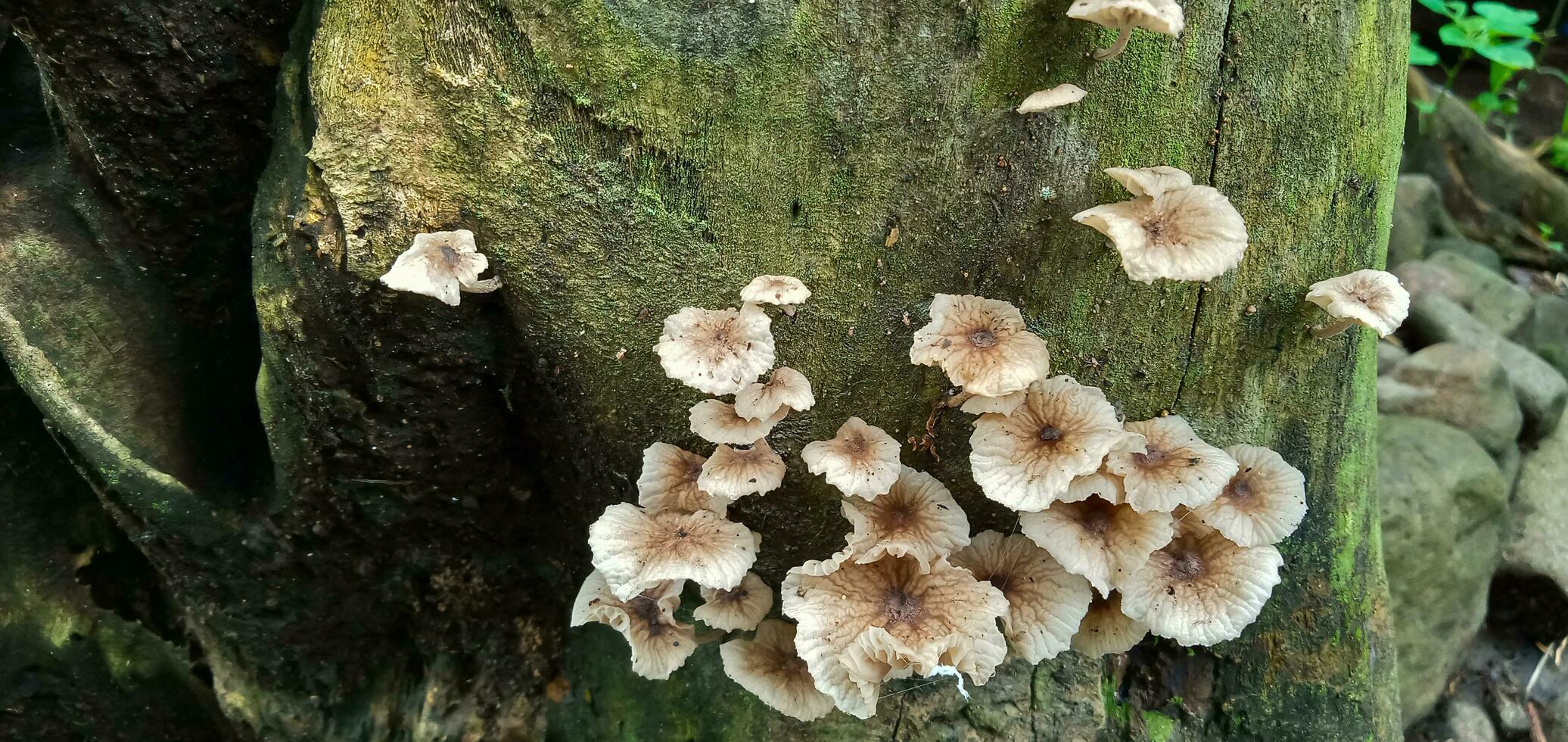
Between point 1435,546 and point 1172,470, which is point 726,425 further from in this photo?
point 1435,546

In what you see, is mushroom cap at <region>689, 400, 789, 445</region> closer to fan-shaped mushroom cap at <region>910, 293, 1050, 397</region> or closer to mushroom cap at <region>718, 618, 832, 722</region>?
fan-shaped mushroom cap at <region>910, 293, 1050, 397</region>

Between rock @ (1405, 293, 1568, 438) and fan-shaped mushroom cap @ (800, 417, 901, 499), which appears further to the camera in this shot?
rock @ (1405, 293, 1568, 438)

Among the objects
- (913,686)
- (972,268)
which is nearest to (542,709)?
(913,686)

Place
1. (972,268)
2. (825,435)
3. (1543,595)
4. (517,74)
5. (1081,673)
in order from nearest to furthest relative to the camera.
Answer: (517,74), (972,268), (825,435), (1081,673), (1543,595)

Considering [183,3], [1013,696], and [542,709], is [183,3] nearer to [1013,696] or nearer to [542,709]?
[542,709]

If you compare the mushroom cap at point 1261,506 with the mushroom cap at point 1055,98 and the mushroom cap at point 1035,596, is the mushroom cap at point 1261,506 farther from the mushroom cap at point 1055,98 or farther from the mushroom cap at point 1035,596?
the mushroom cap at point 1055,98

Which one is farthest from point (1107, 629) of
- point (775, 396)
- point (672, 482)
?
point (672, 482)

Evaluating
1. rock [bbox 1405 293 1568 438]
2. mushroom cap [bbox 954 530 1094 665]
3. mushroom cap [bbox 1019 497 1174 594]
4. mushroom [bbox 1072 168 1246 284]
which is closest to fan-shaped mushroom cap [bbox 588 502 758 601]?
mushroom cap [bbox 954 530 1094 665]
